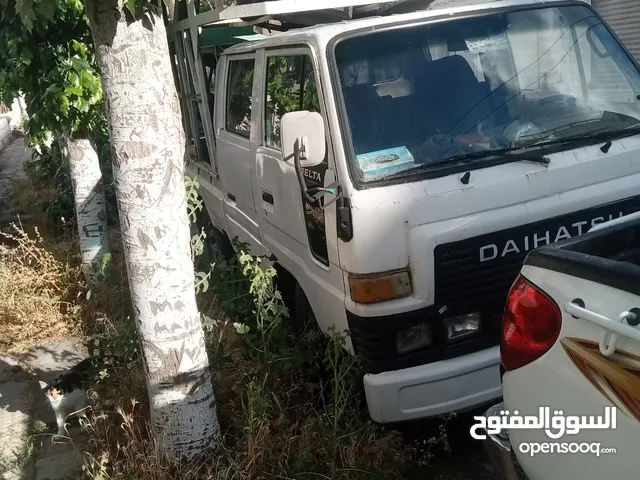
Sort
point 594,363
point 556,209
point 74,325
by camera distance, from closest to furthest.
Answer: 1. point 594,363
2. point 556,209
3. point 74,325

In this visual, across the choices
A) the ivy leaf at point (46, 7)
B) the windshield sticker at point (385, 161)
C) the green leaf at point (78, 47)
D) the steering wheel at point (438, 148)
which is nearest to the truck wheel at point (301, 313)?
the windshield sticker at point (385, 161)

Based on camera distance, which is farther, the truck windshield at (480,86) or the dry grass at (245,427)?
the truck windshield at (480,86)

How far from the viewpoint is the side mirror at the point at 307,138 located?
122 inches

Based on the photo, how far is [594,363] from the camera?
1663 millimetres

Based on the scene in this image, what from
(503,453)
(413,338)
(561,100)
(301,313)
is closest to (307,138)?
(413,338)

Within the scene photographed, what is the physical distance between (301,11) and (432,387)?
223cm

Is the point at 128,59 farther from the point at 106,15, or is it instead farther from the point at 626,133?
the point at 626,133

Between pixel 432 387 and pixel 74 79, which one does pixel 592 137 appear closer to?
pixel 432 387

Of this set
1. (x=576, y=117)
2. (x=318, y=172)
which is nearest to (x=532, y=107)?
(x=576, y=117)

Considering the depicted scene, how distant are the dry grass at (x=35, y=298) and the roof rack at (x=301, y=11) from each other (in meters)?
2.52

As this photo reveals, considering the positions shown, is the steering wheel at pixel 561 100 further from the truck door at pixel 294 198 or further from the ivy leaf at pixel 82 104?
the ivy leaf at pixel 82 104

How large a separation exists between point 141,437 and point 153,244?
3.67ft

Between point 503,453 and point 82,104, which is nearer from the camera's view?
point 503,453

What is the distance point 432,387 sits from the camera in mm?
3004
